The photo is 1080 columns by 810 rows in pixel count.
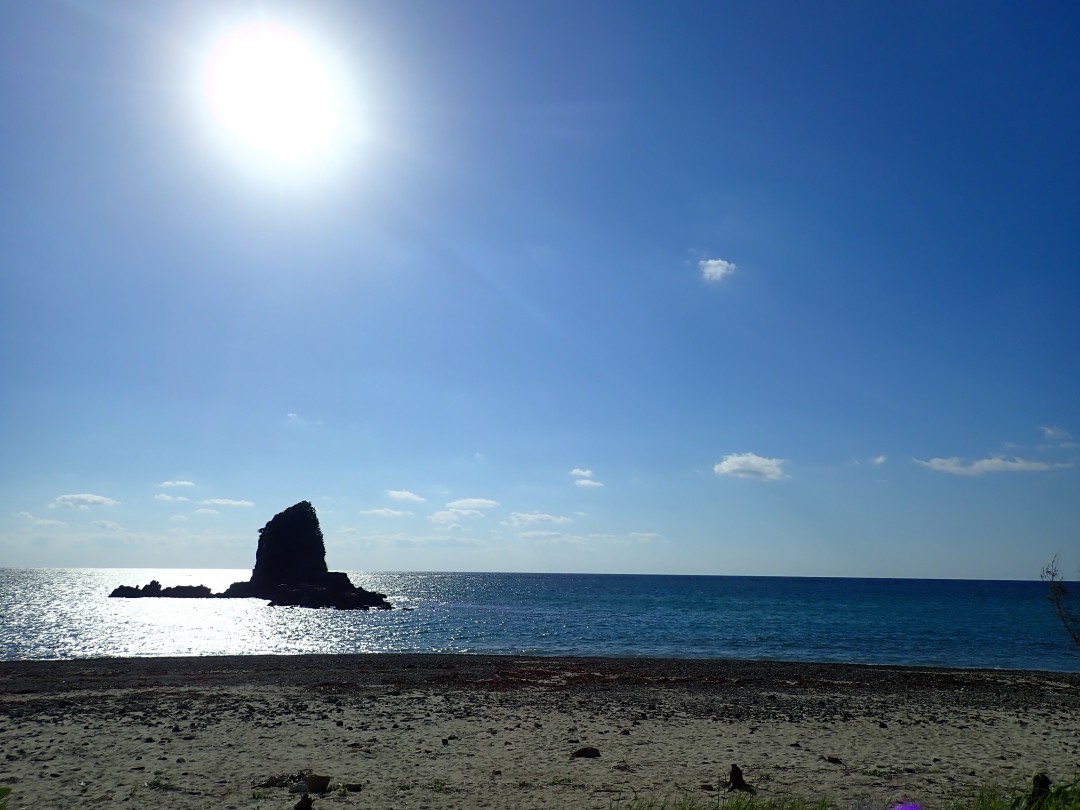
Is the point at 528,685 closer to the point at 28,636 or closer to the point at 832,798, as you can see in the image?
the point at 832,798

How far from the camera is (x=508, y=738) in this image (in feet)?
58.4

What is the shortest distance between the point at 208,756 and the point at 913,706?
22107mm

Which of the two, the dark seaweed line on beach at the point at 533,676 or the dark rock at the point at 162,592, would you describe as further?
the dark rock at the point at 162,592

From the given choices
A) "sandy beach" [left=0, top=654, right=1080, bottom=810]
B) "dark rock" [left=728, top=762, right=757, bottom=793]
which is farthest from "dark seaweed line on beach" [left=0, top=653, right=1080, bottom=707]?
"dark rock" [left=728, top=762, right=757, bottom=793]

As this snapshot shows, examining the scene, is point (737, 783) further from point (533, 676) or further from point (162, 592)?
point (162, 592)

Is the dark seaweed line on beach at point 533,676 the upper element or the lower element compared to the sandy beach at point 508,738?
lower

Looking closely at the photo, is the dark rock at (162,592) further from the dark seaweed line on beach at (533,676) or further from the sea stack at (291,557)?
the dark seaweed line on beach at (533,676)

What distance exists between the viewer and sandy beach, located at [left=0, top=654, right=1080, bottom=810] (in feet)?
43.4

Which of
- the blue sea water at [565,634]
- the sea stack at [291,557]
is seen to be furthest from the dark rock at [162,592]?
the blue sea water at [565,634]

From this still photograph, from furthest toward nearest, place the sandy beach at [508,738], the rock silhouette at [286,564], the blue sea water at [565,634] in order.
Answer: the rock silhouette at [286,564] < the blue sea water at [565,634] < the sandy beach at [508,738]

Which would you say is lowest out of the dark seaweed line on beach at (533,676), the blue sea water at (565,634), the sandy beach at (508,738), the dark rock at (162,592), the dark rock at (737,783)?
the dark rock at (162,592)

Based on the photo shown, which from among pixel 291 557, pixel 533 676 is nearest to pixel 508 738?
pixel 533 676

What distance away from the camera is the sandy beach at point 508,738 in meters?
13.2

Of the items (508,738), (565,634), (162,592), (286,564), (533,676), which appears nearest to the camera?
(508,738)
